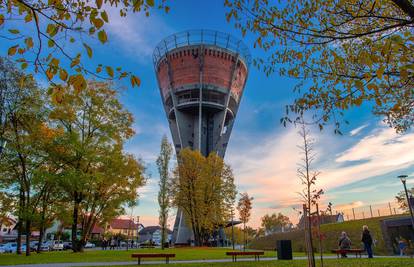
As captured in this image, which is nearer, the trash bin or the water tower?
the trash bin

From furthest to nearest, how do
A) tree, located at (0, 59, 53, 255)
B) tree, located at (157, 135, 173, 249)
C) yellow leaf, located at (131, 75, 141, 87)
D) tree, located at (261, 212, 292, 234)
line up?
1. tree, located at (261, 212, 292, 234)
2. tree, located at (157, 135, 173, 249)
3. tree, located at (0, 59, 53, 255)
4. yellow leaf, located at (131, 75, 141, 87)

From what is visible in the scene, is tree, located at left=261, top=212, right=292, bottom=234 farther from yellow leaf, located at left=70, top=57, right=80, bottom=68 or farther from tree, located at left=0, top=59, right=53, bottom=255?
yellow leaf, located at left=70, top=57, right=80, bottom=68

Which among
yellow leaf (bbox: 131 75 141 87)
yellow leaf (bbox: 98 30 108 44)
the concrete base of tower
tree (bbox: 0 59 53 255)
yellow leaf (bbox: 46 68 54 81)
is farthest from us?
the concrete base of tower

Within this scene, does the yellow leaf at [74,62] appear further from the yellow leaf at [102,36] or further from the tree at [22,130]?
the tree at [22,130]

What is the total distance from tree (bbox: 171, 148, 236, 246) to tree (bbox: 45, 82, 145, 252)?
1155 centimetres

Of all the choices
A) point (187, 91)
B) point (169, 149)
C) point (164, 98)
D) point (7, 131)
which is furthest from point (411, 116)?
point (164, 98)

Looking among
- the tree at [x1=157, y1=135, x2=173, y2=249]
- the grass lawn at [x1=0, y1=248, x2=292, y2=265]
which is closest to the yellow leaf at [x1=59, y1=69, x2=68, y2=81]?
the grass lawn at [x1=0, y1=248, x2=292, y2=265]

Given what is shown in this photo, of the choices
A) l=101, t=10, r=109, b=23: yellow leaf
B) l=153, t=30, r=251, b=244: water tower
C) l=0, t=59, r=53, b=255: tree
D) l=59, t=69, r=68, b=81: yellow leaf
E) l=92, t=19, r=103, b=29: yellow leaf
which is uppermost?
l=153, t=30, r=251, b=244: water tower

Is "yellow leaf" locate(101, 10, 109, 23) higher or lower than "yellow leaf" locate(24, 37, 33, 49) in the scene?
higher

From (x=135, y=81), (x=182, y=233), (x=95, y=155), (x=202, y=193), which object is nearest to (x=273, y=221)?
(x=182, y=233)

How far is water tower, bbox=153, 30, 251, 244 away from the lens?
171ft

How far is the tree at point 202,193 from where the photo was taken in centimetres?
3542

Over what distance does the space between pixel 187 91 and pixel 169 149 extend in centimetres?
1943

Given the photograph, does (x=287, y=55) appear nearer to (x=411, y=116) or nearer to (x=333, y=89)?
(x=333, y=89)
